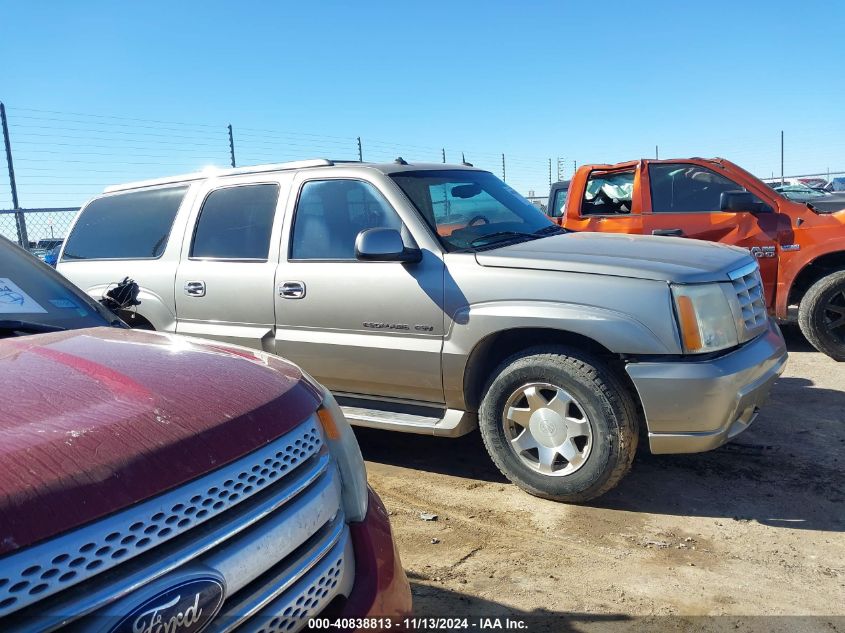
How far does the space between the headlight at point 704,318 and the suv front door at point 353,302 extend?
49.8 inches

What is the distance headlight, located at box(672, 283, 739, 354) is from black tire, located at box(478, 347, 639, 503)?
0.43m

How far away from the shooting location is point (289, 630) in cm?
153

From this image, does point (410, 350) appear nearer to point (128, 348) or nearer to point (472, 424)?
point (472, 424)

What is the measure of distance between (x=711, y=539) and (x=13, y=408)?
3012mm

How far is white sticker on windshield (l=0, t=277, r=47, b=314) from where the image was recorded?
2.49 meters

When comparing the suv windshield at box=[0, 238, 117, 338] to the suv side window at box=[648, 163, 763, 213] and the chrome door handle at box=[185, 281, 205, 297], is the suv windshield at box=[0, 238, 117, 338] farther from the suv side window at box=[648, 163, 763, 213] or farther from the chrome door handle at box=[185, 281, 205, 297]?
the suv side window at box=[648, 163, 763, 213]

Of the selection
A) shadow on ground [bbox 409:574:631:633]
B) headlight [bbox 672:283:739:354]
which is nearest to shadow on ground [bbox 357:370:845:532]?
headlight [bbox 672:283:739:354]

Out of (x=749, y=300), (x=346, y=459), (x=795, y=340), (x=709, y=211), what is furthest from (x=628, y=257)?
(x=795, y=340)

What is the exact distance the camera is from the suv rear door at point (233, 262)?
4406 mm

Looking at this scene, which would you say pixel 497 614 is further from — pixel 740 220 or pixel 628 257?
pixel 740 220

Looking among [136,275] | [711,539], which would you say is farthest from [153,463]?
[136,275]

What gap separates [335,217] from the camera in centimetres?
428

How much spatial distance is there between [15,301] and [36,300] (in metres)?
0.08

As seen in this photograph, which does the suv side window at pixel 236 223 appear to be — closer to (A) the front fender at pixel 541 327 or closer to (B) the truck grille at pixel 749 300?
(A) the front fender at pixel 541 327
